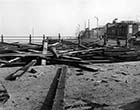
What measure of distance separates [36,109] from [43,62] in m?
6.06

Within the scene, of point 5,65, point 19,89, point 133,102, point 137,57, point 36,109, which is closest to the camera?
point 36,109

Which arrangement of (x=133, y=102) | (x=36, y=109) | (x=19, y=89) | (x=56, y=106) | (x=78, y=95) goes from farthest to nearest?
(x=19, y=89), (x=78, y=95), (x=133, y=102), (x=36, y=109), (x=56, y=106)

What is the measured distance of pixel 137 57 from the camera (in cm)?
1302

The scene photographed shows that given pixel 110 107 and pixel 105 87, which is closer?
pixel 110 107

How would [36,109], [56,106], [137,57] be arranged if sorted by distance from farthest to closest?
[137,57], [36,109], [56,106]

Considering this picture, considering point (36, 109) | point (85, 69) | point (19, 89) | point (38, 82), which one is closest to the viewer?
point (36, 109)

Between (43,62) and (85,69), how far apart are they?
7.91 ft

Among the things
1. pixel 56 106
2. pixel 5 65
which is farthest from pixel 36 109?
pixel 5 65

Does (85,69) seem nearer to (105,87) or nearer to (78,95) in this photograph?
(105,87)

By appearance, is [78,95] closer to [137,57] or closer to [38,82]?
[38,82]

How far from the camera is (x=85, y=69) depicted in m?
9.26

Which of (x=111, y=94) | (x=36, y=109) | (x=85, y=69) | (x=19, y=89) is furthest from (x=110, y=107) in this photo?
(x=85, y=69)

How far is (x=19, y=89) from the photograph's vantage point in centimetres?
618

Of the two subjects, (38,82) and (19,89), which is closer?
(19,89)
